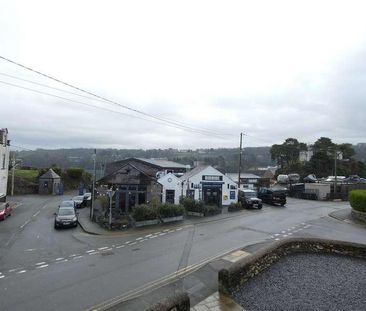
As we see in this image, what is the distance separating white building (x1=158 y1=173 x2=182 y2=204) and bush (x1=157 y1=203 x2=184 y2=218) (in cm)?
595

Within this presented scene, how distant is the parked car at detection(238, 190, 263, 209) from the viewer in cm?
3969

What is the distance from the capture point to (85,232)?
2631 centimetres

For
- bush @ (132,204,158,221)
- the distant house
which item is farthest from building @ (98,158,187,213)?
the distant house

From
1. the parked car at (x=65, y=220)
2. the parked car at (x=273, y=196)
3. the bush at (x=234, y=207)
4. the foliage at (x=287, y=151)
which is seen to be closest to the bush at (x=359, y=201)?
the parked car at (x=273, y=196)

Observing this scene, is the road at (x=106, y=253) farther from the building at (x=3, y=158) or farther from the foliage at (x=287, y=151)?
the foliage at (x=287, y=151)

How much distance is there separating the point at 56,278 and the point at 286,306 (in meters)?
9.09

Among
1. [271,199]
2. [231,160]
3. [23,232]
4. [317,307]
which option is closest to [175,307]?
[317,307]

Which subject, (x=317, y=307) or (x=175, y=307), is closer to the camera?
(x=175, y=307)

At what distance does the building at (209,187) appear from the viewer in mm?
39406

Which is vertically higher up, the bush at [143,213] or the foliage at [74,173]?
the foliage at [74,173]

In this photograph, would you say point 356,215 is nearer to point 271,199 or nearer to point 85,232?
point 271,199

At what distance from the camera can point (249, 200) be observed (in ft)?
130

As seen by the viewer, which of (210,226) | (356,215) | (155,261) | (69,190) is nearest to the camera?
(155,261)

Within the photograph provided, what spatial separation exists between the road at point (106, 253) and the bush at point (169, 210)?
7.29 feet
